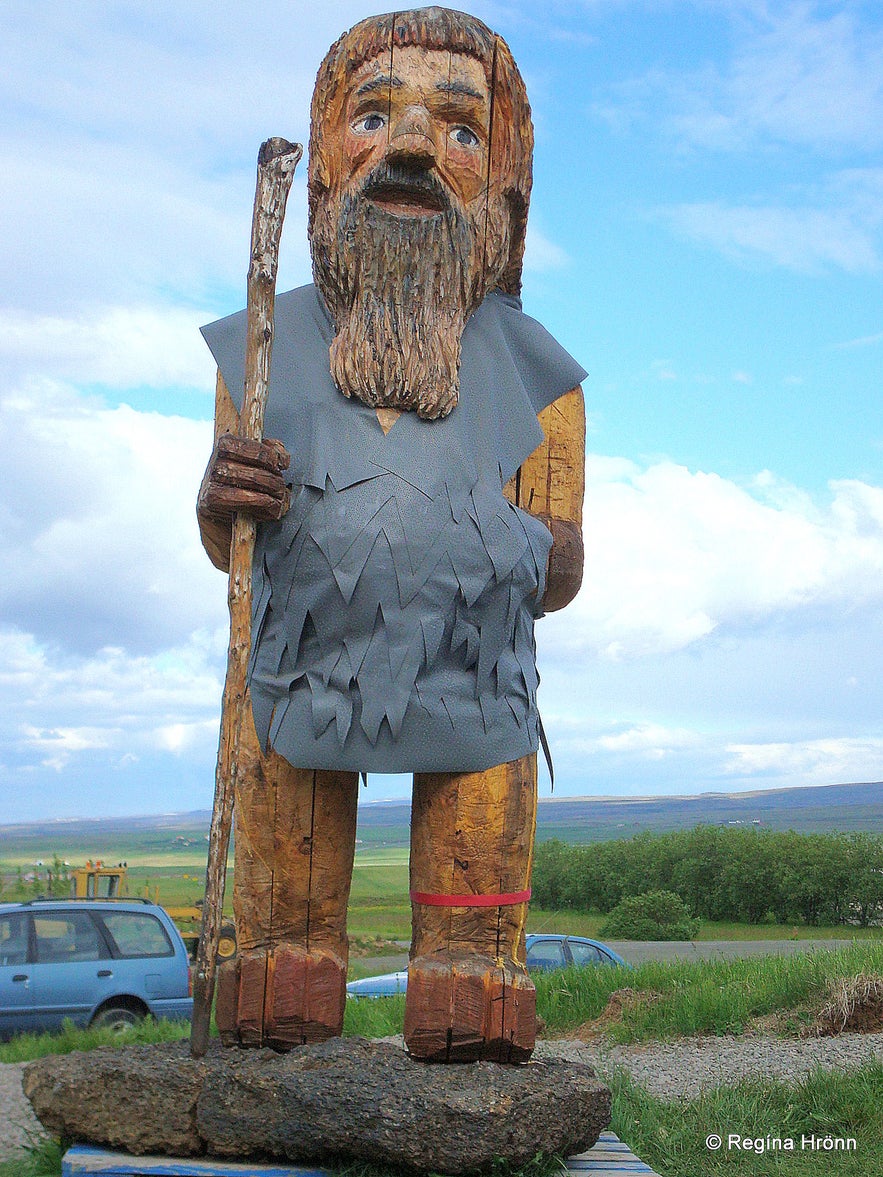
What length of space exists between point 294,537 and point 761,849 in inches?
346

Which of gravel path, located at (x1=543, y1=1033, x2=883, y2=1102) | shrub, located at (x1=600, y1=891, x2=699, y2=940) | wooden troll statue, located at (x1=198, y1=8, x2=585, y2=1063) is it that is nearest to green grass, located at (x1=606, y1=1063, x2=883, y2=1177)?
gravel path, located at (x1=543, y1=1033, x2=883, y2=1102)

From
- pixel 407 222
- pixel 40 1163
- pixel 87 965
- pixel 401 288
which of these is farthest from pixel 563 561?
pixel 87 965

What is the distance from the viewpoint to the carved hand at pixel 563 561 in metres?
3.17

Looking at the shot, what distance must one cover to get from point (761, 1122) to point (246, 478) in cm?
252

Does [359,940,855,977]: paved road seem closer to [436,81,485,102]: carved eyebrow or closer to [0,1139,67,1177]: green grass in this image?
[0,1139,67,1177]: green grass

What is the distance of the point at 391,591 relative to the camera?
9.29 feet

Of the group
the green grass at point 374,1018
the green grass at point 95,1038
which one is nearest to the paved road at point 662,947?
the green grass at point 374,1018

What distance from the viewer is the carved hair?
3078 millimetres

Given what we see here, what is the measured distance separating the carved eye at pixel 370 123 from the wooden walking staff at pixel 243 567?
8.3 inches

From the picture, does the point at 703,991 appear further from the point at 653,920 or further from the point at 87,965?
the point at 653,920

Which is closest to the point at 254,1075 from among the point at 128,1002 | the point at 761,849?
the point at 128,1002

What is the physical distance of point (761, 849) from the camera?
1068 cm

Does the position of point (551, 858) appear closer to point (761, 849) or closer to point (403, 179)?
point (761, 849)

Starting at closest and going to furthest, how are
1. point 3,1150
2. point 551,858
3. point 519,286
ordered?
point 519,286
point 3,1150
point 551,858
